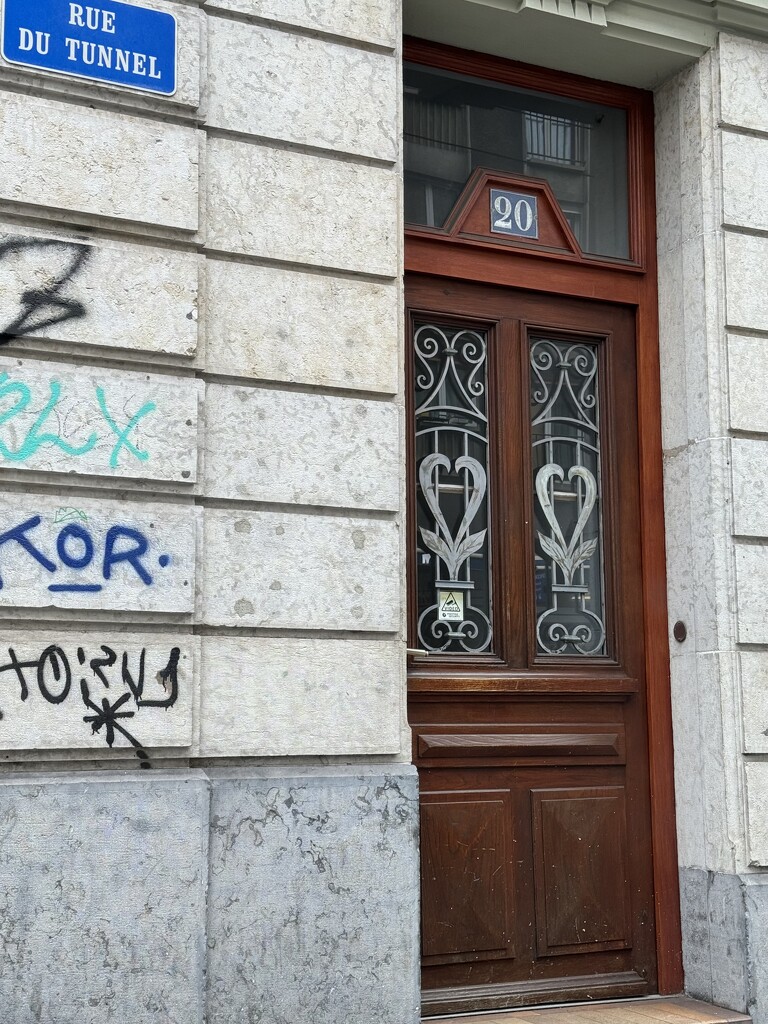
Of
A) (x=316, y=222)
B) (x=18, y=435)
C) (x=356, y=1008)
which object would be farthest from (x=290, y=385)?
(x=356, y=1008)

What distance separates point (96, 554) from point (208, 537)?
0.41 meters

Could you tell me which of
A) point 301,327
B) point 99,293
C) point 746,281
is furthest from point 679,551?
point 99,293

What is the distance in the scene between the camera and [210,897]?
424 centimetres

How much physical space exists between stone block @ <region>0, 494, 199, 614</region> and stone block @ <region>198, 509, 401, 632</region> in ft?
0.41

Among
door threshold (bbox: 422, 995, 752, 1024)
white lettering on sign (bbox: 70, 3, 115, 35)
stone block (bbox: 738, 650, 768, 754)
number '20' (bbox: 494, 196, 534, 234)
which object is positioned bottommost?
door threshold (bbox: 422, 995, 752, 1024)

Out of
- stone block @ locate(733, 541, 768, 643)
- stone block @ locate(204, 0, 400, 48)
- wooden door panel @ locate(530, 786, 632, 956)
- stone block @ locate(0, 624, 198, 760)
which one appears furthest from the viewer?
stone block @ locate(733, 541, 768, 643)

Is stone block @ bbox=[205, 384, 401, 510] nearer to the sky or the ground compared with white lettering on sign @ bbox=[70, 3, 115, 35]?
nearer to the ground

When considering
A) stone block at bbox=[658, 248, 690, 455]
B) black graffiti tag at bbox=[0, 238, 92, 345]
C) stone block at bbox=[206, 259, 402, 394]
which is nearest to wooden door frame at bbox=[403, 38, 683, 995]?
stone block at bbox=[658, 248, 690, 455]

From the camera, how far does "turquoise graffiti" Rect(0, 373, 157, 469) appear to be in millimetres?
4168

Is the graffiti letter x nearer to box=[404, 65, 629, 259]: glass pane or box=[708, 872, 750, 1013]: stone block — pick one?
box=[404, 65, 629, 259]: glass pane

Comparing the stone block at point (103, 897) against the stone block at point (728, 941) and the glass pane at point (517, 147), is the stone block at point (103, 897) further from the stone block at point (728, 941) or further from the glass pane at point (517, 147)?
the glass pane at point (517, 147)

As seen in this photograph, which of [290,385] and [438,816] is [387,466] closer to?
[290,385]

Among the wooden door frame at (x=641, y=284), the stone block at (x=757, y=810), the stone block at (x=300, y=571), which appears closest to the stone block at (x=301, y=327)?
the stone block at (x=300, y=571)

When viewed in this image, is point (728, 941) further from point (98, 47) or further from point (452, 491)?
point (98, 47)
